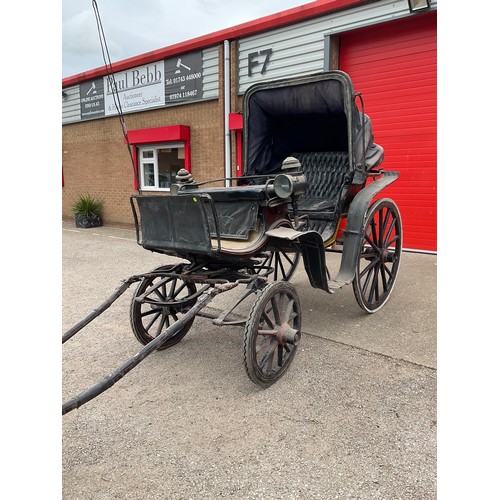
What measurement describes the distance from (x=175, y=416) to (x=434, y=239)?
6172 mm

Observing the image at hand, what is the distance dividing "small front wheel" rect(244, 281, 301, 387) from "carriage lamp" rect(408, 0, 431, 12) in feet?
18.6

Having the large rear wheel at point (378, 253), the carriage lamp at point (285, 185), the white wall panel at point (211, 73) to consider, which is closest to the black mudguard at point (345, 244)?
the large rear wheel at point (378, 253)

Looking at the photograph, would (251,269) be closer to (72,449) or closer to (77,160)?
(72,449)

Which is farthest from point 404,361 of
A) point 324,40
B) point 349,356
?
point 324,40

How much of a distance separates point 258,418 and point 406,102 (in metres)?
6.58

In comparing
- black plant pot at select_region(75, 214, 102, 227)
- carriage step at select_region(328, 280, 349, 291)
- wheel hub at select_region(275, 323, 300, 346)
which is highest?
black plant pot at select_region(75, 214, 102, 227)

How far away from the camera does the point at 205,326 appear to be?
4426mm

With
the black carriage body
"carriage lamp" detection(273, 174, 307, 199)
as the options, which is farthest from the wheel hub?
"carriage lamp" detection(273, 174, 307, 199)

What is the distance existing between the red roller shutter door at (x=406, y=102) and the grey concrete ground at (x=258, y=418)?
360 centimetres

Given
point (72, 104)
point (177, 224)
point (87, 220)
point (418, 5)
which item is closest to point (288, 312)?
point (177, 224)

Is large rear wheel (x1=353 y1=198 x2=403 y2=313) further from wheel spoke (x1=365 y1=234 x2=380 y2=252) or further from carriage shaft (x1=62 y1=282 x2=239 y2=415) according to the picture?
carriage shaft (x1=62 y1=282 x2=239 y2=415)

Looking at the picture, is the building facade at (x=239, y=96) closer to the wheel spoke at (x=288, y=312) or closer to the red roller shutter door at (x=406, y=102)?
the red roller shutter door at (x=406, y=102)

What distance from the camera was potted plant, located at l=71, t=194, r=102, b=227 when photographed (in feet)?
41.1

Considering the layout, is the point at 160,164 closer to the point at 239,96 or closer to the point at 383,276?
the point at 239,96
